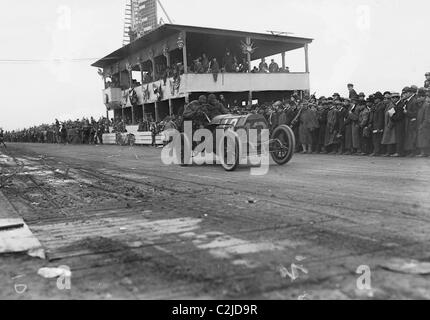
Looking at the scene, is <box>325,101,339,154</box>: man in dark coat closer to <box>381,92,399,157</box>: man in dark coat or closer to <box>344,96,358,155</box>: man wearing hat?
<box>344,96,358,155</box>: man wearing hat

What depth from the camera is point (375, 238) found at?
165 inches

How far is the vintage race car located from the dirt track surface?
2096 millimetres

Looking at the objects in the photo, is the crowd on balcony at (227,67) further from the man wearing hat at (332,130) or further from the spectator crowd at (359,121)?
the man wearing hat at (332,130)

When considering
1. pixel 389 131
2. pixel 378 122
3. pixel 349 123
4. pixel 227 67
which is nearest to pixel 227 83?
pixel 227 67

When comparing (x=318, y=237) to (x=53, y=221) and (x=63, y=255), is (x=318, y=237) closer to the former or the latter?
(x=63, y=255)

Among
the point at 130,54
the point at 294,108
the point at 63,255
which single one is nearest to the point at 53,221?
the point at 63,255

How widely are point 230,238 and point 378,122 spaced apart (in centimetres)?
1051

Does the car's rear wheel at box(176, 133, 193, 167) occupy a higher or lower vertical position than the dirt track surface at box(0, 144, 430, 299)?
higher

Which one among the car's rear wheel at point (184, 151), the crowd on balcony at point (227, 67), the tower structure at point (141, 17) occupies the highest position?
the tower structure at point (141, 17)

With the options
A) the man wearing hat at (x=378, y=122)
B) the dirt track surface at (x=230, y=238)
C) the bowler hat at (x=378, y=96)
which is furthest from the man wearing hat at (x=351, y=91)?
the dirt track surface at (x=230, y=238)

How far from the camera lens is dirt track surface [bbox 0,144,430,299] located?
3170mm

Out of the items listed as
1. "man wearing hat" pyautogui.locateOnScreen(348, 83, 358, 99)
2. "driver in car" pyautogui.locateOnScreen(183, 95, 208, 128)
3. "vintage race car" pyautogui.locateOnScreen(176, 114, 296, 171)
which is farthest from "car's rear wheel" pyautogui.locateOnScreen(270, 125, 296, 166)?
"man wearing hat" pyautogui.locateOnScreen(348, 83, 358, 99)

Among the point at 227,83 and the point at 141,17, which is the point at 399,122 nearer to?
the point at 227,83

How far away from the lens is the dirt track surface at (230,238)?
3.17 metres
